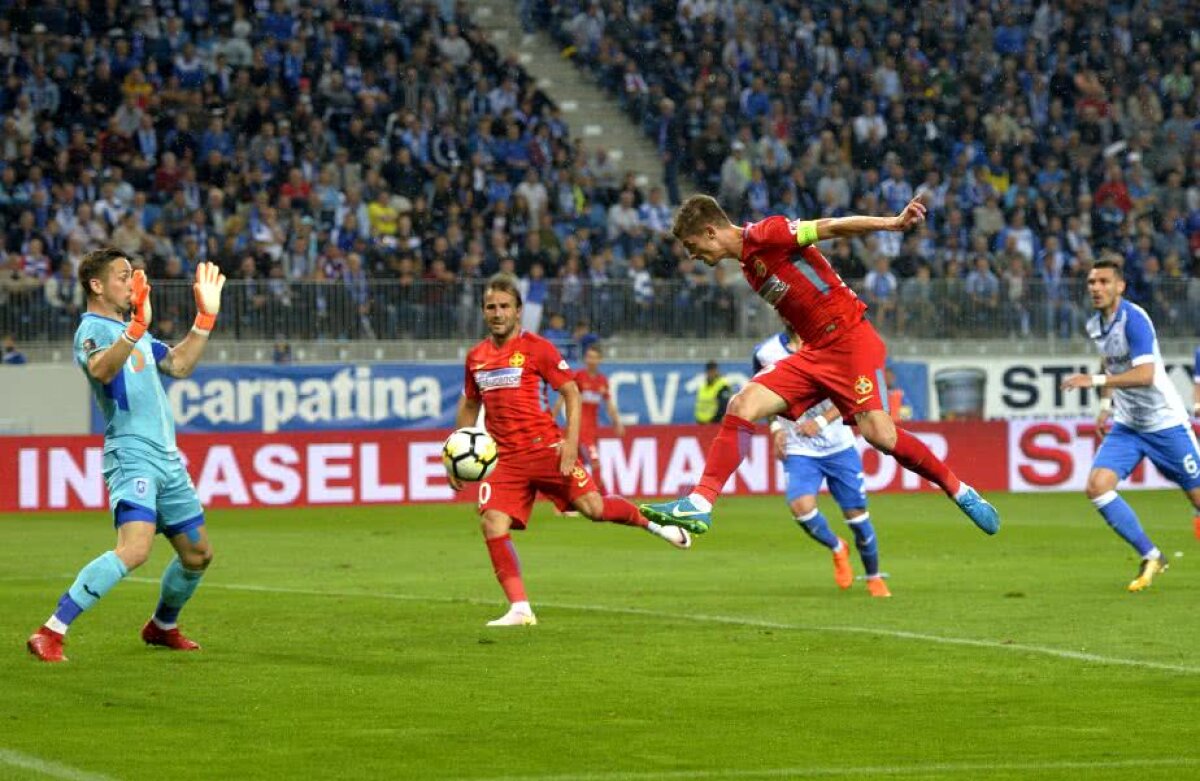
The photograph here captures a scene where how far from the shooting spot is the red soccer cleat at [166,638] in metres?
11.5

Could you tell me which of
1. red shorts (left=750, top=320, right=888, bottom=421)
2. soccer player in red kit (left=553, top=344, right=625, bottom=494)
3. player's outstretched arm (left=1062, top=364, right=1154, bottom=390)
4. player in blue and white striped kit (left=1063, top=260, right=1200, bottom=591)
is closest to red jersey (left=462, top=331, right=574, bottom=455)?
red shorts (left=750, top=320, right=888, bottom=421)

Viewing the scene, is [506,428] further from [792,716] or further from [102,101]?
[102,101]

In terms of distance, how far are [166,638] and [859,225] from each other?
440 cm

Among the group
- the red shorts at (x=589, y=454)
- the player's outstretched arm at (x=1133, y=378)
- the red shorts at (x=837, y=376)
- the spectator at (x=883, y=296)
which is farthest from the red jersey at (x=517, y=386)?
the spectator at (x=883, y=296)

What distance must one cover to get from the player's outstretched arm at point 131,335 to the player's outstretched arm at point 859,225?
3.35m

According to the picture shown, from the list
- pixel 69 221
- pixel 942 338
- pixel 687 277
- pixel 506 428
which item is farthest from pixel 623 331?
pixel 506 428

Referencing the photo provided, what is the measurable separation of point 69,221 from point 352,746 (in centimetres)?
2237

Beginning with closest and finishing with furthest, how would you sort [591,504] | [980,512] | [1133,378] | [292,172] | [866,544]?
[980,512]
[591,504]
[1133,378]
[866,544]
[292,172]

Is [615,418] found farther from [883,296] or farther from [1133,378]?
[1133,378]

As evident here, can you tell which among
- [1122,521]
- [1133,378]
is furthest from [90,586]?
[1122,521]

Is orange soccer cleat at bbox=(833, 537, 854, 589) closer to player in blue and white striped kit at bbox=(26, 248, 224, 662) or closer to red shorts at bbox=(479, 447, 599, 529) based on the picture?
red shorts at bbox=(479, 447, 599, 529)

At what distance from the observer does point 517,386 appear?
13.1m

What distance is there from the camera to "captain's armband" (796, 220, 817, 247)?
10875mm

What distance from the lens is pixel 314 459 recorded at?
27.3 m
